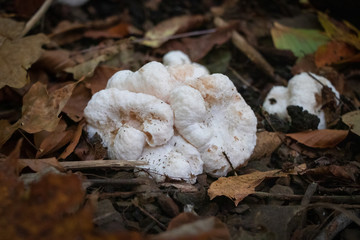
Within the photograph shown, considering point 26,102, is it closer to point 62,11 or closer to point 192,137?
point 192,137

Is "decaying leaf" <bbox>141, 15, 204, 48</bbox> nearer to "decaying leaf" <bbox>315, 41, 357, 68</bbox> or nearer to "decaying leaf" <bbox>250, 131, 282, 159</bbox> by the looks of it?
"decaying leaf" <bbox>315, 41, 357, 68</bbox>

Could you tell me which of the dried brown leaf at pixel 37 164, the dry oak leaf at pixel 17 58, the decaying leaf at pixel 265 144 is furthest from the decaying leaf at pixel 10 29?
the decaying leaf at pixel 265 144

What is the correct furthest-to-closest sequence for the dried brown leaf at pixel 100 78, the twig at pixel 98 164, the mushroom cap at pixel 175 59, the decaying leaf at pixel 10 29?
the mushroom cap at pixel 175 59
the decaying leaf at pixel 10 29
the dried brown leaf at pixel 100 78
the twig at pixel 98 164

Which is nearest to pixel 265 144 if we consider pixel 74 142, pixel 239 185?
pixel 239 185

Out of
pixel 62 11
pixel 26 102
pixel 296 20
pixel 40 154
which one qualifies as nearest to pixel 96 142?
pixel 40 154

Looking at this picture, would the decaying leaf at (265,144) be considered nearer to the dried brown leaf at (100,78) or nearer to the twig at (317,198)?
the twig at (317,198)
